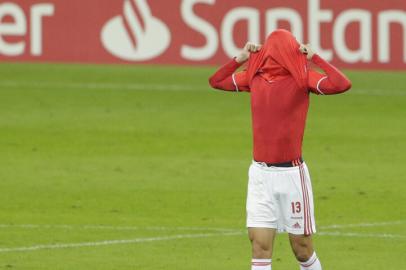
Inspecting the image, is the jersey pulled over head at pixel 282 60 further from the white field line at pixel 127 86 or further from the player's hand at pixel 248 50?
the white field line at pixel 127 86

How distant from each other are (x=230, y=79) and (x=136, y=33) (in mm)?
17664

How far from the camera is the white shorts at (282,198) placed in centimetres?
1226

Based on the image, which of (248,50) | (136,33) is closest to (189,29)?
(136,33)

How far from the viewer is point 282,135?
40.4 feet

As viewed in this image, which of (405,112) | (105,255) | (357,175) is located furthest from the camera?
(405,112)

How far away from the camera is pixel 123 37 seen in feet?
99.5

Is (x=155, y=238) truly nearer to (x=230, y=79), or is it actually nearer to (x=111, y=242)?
(x=111, y=242)

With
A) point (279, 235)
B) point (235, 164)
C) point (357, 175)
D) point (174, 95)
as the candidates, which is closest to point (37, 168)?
point (235, 164)

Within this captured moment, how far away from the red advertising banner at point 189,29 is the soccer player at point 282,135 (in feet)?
57.2

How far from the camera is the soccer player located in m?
12.2

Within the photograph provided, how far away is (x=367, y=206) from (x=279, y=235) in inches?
90.5

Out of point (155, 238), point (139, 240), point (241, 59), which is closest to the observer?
point (241, 59)

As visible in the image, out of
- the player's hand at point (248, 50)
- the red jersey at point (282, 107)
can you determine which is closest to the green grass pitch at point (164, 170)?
the red jersey at point (282, 107)

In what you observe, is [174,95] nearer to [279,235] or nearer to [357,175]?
[357,175]
